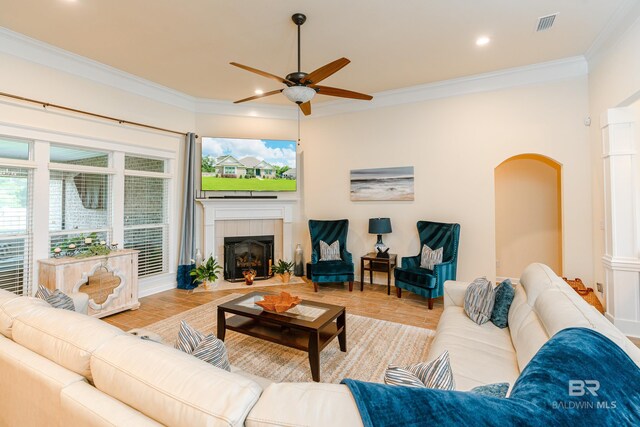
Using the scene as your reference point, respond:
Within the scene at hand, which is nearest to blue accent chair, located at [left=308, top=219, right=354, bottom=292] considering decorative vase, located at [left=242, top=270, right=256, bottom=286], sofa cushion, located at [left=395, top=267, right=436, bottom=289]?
sofa cushion, located at [left=395, top=267, right=436, bottom=289]

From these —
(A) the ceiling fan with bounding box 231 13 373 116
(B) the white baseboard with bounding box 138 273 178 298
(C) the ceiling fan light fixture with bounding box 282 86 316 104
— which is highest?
(A) the ceiling fan with bounding box 231 13 373 116

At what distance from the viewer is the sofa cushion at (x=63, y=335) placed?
4.10 ft

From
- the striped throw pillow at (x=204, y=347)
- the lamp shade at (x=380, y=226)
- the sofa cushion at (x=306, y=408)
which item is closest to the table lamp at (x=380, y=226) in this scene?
the lamp shade at (x=380, y=226)

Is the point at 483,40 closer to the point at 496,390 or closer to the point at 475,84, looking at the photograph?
the point at 475,84

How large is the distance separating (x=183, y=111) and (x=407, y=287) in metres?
4.67

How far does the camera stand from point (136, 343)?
1.19 m

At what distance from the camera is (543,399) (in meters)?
0.83

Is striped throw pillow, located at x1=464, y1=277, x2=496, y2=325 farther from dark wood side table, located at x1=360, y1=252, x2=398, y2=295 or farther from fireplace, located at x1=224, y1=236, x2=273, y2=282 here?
fireplace, located at x1=224, y1=236, x2=273, y2=282

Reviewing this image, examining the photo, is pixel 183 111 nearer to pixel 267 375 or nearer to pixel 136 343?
pixel 267 375

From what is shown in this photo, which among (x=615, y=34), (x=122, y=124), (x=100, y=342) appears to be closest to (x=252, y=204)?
(x=122, y=124)

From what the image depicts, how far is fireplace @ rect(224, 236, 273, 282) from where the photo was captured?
18.0ft

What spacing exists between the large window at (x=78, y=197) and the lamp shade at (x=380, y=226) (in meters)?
3.91

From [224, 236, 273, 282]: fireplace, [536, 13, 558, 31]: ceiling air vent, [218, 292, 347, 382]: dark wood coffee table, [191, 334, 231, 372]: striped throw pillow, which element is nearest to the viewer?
[191, 334, 231, 372]: striped throw pillow

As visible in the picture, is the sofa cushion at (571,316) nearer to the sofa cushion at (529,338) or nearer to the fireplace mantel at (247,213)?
the sofa cushion at (529,338)
